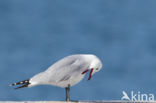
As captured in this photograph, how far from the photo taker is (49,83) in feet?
37.3

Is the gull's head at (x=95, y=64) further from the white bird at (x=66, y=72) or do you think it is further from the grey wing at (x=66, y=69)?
the grey wing at (x=66, y=69)

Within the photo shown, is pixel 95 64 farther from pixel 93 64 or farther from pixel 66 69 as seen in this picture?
pixel 66 69

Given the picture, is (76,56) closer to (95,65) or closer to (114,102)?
(95,65)

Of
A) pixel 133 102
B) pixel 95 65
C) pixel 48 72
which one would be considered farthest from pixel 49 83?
pixel 133 102

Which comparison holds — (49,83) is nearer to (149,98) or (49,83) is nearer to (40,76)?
(40,76)

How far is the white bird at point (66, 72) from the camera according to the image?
444 inches

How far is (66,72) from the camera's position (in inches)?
444

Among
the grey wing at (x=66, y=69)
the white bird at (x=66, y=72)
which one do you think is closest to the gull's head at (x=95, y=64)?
the white bird at (x=66, y=72)

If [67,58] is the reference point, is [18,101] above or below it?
below

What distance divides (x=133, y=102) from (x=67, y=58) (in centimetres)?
181

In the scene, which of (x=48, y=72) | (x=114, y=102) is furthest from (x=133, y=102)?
(x=48, y=72)

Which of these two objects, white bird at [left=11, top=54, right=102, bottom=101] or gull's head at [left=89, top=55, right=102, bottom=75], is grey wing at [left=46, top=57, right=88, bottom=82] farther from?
gull's head at [left=89, top=55, right=102, bottom=75]

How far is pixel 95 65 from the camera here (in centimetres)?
1145

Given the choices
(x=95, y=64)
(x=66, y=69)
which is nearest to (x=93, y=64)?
(x=95, y=64)
